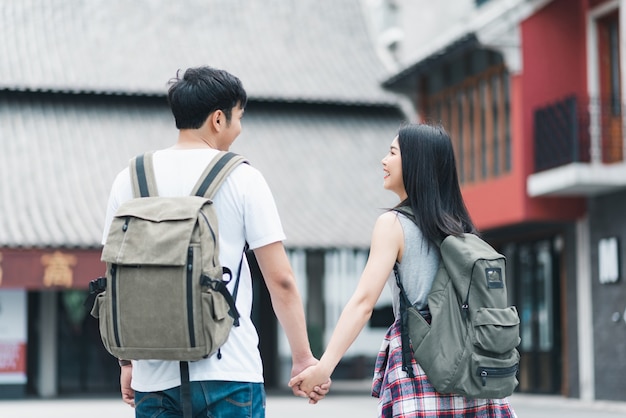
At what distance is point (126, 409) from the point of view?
16.7m

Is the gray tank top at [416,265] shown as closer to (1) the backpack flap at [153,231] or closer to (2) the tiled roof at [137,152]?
(1) the backpack flap at [153,231]

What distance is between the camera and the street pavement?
1484 cm

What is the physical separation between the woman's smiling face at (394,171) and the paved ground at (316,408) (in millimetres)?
10275

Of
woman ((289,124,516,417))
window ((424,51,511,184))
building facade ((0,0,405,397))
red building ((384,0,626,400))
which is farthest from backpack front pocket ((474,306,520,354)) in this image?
building facade ((0,0,405,397))

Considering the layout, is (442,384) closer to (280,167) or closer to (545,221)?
(545,221)

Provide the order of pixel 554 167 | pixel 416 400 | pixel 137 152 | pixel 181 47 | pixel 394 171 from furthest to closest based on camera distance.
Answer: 1. pixel 181 47
2. pixel 137 152
3. pixel 554 167
4. pixel 394 171
5. pixel 416 400

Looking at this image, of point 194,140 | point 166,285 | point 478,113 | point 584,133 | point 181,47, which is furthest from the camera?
point 181,47

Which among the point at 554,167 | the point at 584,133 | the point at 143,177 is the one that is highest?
the point at 584,133

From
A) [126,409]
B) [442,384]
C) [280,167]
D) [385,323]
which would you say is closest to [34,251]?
[126,409]

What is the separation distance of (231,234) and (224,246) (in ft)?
0.14

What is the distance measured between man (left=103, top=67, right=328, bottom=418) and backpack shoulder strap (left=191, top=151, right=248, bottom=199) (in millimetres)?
24

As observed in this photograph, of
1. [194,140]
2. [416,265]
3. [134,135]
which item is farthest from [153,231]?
[134,135]

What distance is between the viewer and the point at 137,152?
2252 centimetres

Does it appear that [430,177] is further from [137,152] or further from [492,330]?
[137,152]
